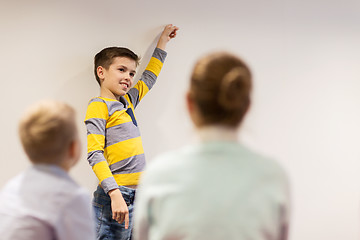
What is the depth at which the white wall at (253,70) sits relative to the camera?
6.37ft

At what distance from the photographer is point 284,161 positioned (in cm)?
235

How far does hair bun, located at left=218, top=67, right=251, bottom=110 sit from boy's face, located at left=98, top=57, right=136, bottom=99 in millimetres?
1028

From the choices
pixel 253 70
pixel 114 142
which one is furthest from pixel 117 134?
pixel 253 70

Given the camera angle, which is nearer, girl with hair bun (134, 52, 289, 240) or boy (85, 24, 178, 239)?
girl with hair bun (134, 52, 289, 240)

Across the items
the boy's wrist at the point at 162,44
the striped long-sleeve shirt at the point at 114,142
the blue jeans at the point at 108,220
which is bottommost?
the blue jeans at the point at 108,220

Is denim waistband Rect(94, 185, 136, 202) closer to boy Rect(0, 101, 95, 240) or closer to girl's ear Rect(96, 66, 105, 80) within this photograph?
Result: girl's ear Rect(96, 66, 105, 80)

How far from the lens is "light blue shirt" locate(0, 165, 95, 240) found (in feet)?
3.31

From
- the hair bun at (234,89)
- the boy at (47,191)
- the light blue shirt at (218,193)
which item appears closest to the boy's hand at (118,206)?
the boy at (47,191)

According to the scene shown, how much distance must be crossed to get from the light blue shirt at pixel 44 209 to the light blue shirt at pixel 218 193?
0.62 ft

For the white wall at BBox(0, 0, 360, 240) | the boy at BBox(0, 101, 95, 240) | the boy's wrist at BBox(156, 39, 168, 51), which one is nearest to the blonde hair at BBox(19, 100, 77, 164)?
the boy at BBox(0, 101, 95, 240)

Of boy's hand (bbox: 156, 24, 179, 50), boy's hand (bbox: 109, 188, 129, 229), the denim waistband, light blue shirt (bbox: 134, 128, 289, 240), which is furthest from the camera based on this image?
boy's hand (bbox: 156, 24, 179, 50)

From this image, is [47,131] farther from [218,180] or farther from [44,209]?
[218,180]

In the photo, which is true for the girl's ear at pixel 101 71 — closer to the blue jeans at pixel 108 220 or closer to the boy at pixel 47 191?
the blue jeans at pixel 108 220

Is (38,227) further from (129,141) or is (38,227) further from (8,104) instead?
(8,104)
